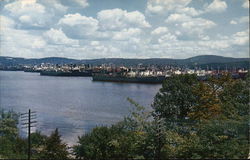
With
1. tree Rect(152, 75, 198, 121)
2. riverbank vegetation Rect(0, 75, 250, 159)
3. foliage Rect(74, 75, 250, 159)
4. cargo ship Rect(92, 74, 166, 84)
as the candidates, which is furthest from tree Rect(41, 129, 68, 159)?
cargo ship Rect(92, 74, 166, 84)

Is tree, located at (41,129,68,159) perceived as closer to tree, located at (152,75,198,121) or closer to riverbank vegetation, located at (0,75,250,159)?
riverbank vegetation, located at (0,75,250,159)

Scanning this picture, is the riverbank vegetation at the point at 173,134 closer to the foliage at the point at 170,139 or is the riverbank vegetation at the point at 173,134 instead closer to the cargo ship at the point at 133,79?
the foliage at the point at 170,139

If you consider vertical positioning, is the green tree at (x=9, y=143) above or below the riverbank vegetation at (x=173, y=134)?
below

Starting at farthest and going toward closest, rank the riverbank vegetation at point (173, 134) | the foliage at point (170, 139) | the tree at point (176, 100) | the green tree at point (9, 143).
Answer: the tree at point (176, 100) → the green tree at point (9, 143) → the riverbank vegetation at point (173, 134) → the foliage at point (170, 139)

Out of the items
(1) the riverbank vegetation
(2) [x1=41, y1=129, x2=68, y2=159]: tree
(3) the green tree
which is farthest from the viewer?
(2) [x1=41, y1=129, x2=68, y2=159]: tree

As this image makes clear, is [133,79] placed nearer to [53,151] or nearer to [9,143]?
[9,143]

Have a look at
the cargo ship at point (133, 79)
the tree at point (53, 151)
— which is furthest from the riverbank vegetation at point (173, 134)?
the cargo ship at point (133, 79)

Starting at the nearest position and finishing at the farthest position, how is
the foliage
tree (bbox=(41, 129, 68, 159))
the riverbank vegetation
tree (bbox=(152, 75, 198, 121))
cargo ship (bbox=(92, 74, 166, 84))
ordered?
the foliage → the riverbank vegetation → tree (bbox=(41, 129, 68, 159)) → tree (bbox=(152, 75, 198, 121)) → cargo ship (bbox=(92, 74, 166, 84))

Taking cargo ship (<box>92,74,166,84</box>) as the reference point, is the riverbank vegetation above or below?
A: above
